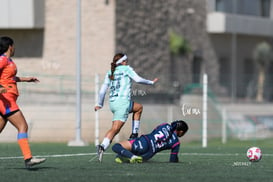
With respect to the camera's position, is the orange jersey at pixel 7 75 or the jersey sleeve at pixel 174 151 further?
the jersey sleeve at pixel 174 151

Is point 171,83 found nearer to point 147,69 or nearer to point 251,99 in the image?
point 147,69

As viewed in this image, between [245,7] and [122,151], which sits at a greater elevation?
[245,7]

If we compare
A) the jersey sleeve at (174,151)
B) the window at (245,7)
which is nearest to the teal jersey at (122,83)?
the jersey sleeve at (174,151)

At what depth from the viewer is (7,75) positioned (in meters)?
12.2

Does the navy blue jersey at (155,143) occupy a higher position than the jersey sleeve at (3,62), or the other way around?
the jersey sleeve at (3,62)

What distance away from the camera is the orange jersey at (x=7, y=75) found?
12211 millimetres

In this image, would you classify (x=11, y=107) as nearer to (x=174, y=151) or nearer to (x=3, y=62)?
(x=3, y=62)

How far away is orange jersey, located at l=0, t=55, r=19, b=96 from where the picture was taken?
1221 centimetres

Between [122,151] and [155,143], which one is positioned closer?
[122,151]

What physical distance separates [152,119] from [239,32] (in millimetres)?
14189

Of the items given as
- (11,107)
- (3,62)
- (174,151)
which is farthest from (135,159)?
(3,62)

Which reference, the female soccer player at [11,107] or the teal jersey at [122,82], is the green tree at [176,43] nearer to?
the teal jersey at [122,82]

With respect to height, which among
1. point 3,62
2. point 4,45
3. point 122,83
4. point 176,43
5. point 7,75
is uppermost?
point 176,43

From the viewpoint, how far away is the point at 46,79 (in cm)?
3147
